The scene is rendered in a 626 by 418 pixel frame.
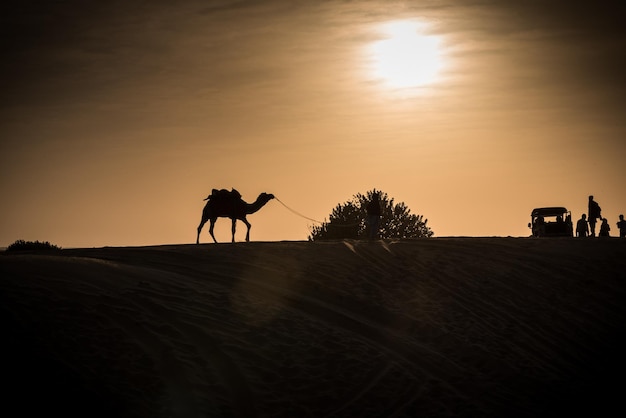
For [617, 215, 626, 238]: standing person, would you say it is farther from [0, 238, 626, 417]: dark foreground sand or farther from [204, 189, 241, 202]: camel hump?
[204, 189, 241, 202]: camel hump

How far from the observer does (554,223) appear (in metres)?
53.8

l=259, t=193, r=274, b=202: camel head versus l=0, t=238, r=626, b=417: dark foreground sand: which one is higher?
l=259, t=193, r=274, b=202: camel head

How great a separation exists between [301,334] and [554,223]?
32.0 metres

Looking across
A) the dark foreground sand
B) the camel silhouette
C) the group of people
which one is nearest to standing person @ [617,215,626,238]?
the group of people

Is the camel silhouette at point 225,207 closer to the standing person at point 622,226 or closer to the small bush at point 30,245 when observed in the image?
the small bush at point 30,245

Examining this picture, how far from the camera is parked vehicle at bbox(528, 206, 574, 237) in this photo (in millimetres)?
53281

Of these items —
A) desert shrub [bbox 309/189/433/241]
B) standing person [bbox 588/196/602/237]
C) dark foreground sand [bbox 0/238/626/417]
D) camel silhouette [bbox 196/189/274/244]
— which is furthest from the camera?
desert shrub [bbox 309/189/433/241]

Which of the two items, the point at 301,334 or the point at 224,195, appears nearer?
the point at 301,334

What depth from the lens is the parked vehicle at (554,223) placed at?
5328 cm

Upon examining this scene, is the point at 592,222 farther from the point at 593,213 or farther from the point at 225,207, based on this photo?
the point at 225,207

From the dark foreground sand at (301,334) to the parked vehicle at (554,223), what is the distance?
57.8 feet

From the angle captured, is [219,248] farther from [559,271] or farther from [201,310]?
[559,271]

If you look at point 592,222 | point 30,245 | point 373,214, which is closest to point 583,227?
point 592,222

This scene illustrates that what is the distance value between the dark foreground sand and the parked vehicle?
1762 cm
